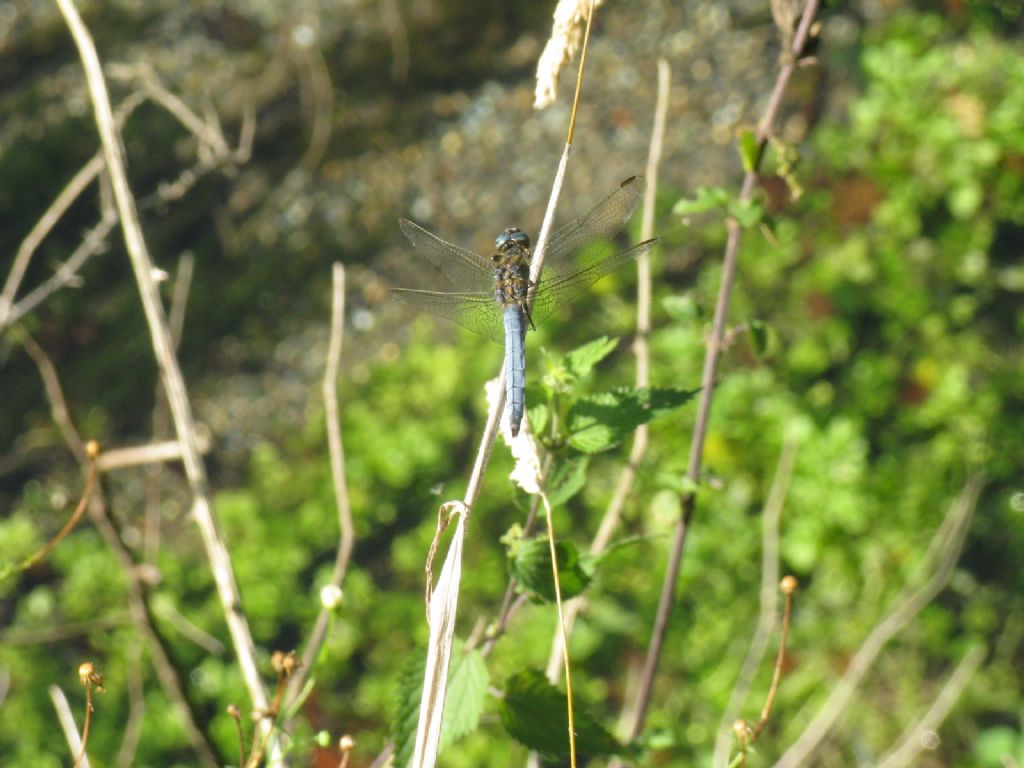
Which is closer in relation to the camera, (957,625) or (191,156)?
(957,625)

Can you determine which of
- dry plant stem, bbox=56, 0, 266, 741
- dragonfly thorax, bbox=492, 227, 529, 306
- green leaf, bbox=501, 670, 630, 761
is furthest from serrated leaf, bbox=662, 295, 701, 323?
dry plant stem, bbox=56, 0, 266, 741

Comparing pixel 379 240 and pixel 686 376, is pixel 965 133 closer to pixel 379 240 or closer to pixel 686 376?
pixel 686 376

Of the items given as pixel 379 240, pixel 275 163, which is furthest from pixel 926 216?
pixel 275 163

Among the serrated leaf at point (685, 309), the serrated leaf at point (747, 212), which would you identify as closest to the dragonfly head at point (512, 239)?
the serrated leaf at point (685, 309)

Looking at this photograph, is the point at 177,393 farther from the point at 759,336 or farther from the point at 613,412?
the point at 759,336

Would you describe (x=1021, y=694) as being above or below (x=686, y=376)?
below

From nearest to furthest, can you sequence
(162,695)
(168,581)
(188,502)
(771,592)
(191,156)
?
(771,592), (162,695), (168,581), (188,502), (191,156)
